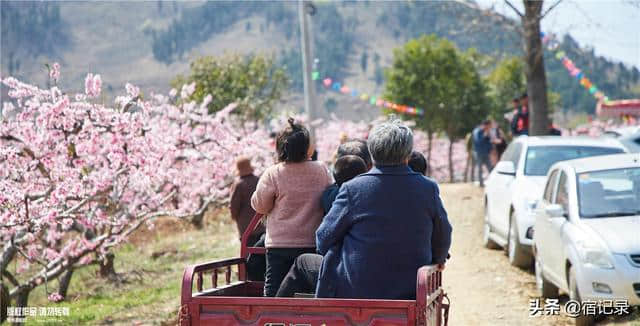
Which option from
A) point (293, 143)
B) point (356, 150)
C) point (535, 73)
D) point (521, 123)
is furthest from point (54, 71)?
point (521, 123)

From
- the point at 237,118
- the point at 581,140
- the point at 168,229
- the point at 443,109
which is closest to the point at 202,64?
the point at 237,118

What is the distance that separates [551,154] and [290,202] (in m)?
7.87

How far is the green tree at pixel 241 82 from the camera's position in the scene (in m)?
28.9

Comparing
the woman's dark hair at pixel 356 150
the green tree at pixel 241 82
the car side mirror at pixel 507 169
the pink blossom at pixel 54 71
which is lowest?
the car side mirror at pixel 507 169

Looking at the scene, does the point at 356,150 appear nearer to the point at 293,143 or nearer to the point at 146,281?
the point at 293,143

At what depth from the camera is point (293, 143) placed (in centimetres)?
609

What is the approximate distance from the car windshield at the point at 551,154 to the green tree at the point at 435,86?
4708cm

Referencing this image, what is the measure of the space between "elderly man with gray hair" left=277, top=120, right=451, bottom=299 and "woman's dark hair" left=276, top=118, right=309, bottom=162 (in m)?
0.88

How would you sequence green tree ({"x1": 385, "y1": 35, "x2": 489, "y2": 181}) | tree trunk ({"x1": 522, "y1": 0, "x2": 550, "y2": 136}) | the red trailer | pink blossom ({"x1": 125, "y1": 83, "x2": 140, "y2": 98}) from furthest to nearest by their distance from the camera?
green tree ({"x1": 385, "y1": 35, "x2": 489, "y2": 181})
tree trunk ({"x1": 522, "y1": 0, "x2": 550, "y2": 136})
pink blossom ({"x1": 125, "y1": 83, "x2": 140, "y2": 98})
the red trailer

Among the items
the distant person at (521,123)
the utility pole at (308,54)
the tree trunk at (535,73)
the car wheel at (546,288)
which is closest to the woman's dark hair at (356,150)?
the car wheel at (546,288)

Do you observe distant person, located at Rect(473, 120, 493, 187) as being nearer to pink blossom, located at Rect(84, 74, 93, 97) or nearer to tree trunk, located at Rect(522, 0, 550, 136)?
tree trunk, located at Rect(522, 0, 550, 136)

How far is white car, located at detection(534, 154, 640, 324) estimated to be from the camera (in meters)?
8.07

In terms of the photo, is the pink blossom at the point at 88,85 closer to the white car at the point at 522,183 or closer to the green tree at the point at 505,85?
the white car at the point at 522,183

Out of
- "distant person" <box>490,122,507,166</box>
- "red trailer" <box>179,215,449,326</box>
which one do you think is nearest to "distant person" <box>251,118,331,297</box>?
"red trailer" <box>179,215,449,326</box>
